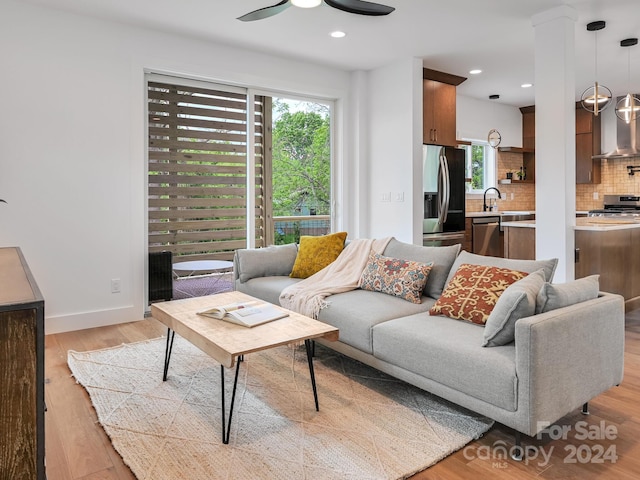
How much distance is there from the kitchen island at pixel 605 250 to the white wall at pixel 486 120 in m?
2.89

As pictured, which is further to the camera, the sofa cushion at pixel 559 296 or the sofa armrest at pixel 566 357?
the sofa cushion at pixel 559 296

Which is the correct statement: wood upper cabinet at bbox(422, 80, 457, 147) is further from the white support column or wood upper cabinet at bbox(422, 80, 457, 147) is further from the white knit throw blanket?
the white knit throw blanket

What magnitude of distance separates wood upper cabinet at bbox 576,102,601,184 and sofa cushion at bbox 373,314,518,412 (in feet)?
20.4

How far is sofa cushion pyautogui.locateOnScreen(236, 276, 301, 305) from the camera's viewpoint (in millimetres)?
3473

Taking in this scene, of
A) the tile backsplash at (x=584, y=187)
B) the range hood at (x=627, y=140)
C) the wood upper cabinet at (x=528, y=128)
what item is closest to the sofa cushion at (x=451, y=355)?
the tile backsplash at (x=584, y=187)

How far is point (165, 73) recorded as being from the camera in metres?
4.41

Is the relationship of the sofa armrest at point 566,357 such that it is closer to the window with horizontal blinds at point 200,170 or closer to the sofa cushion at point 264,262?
the sofa cushion at point 264,262

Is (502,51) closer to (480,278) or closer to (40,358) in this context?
(480,278)

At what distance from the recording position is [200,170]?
4.78 metres

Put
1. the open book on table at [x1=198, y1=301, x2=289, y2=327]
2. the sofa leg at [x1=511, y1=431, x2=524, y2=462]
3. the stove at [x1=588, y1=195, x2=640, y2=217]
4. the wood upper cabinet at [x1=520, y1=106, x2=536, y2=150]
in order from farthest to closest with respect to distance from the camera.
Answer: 1. the wood upper cabinet at [x1=520, y1=106, x2=536, y2=150]
2. the stove at [x1=588, y1=195, x2=640, y2=217]
3. the open book on table at [x1=198, y1=301, x2=289, y2=327]
4. the sofa leg at [x1=511, y1=431, x2=524, y2=462]

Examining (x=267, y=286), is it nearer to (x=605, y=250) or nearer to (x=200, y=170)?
(x=200, y=170)

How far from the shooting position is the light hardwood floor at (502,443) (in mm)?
1871

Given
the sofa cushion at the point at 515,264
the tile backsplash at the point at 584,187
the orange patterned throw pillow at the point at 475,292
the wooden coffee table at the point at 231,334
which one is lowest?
the wooden coffee table at the point at 231,334

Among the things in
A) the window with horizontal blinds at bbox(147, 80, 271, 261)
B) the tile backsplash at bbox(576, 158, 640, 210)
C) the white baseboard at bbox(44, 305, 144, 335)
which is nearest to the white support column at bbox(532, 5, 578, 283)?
the window with horizontal blinds at bbox(147, 80, 271, 261)
